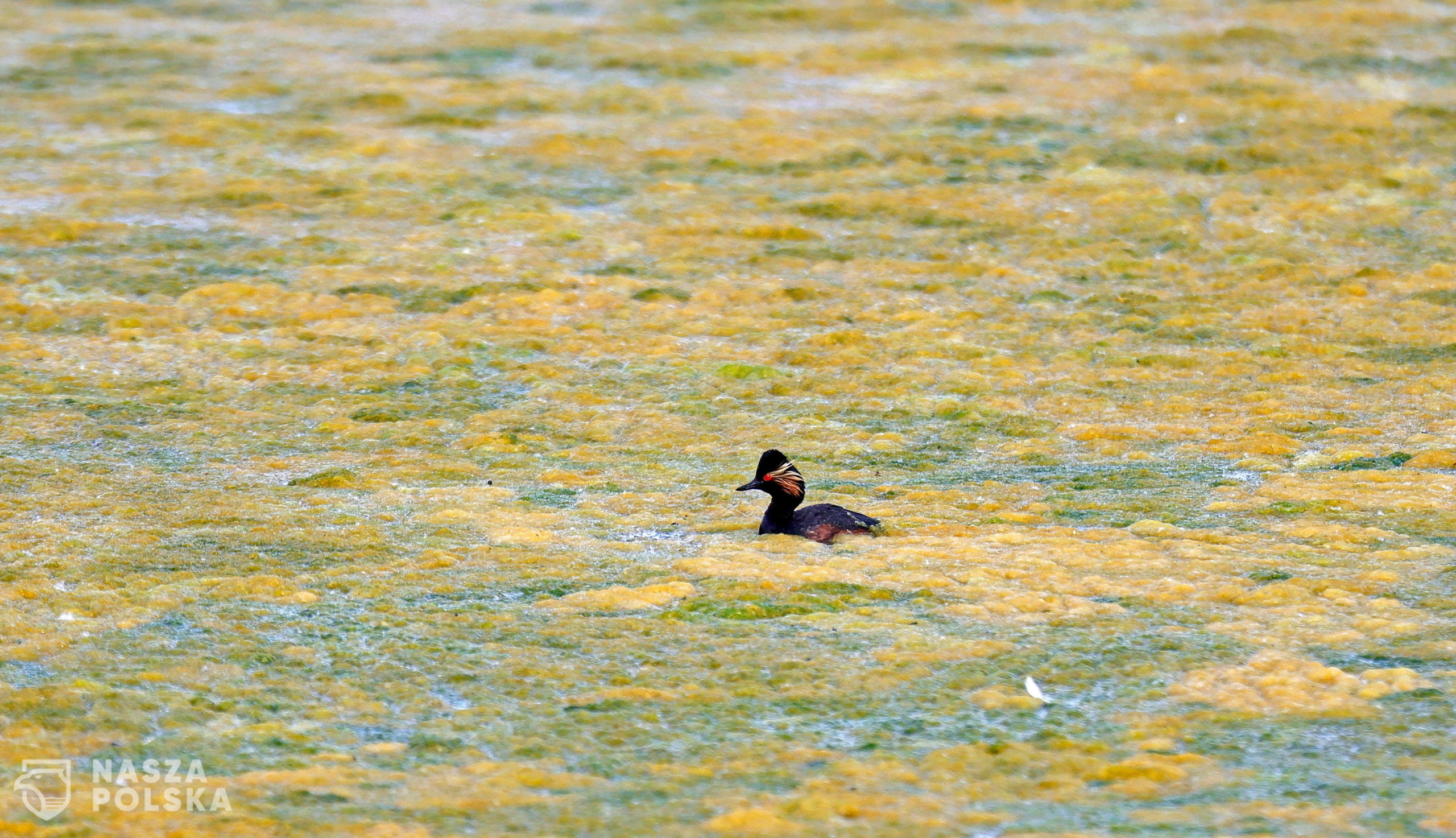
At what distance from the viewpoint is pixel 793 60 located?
1352cm

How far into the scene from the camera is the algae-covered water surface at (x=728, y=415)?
4.74 m

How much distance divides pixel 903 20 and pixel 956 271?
5.32 metres

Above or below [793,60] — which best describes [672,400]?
below

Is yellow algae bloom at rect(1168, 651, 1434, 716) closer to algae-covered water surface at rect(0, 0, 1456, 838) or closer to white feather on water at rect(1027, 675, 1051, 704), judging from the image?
algae-covered water surface at rect(0, 0, 1456, 838)

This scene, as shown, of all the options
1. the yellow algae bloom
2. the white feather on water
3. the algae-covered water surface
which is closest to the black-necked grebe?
the algae-covered water surface

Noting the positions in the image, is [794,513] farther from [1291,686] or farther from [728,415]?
[1291,686]

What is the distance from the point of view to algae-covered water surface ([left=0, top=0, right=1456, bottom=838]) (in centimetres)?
474

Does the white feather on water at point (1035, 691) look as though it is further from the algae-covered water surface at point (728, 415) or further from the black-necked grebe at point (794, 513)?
the black-necked grebe at point (794, 513)

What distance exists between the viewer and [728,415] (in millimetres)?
7945

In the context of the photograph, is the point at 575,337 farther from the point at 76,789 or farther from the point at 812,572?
the point at 76,789

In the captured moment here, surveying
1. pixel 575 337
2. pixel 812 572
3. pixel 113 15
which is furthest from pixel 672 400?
pixel 113 15

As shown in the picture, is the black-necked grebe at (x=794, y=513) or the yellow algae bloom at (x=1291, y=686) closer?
the yellow algae bloom at (x=1291, y=686)

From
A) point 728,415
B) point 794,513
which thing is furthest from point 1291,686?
point 728,415

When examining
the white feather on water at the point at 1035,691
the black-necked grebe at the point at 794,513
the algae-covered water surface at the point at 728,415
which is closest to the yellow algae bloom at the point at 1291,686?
the algae-covered water surface at the point at 728,415
